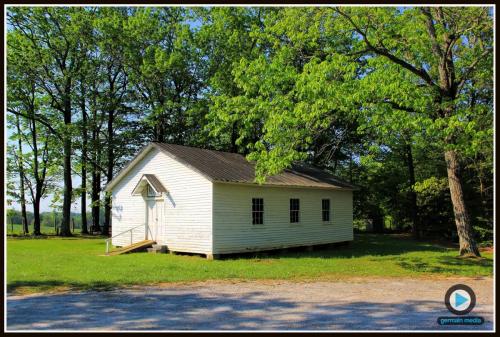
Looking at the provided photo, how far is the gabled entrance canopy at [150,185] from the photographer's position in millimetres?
20203

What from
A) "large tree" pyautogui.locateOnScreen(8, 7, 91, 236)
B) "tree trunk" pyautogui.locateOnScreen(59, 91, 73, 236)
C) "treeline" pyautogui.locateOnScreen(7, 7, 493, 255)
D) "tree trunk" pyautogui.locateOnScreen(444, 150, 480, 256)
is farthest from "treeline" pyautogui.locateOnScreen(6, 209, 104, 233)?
"tree trunk" pyautogui.locateOnScreen(444, 150, 480, 256)

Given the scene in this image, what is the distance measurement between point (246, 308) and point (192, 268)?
642 cm

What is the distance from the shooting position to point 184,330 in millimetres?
7156

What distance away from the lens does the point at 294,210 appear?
22344 mm

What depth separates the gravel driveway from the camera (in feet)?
24.8

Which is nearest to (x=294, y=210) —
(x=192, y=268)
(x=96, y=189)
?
(x=192, y=268)

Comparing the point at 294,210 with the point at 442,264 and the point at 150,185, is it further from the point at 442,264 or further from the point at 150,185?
the point at 442,264

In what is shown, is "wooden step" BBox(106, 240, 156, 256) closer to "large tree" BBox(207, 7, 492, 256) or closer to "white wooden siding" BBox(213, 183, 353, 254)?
"white wooden siding" BBox(213, 183, 353, 254)

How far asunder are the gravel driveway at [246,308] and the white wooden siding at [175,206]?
6924mm

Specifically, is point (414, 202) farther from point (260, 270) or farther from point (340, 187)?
point (260, 270)

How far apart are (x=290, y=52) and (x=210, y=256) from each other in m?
8.40

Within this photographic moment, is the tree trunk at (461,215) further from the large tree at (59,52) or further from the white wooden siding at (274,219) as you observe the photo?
the large tree at (59,52)

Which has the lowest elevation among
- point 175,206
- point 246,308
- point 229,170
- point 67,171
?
point 246,308

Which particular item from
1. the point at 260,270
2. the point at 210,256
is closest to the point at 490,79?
the point at 260,270
